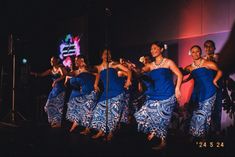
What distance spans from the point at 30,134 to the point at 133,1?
391 centimetres

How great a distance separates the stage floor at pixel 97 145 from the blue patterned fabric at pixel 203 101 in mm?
229

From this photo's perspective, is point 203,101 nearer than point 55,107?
Yes

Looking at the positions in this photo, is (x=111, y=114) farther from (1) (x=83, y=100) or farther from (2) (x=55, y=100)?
(2) (x=55, y=100)

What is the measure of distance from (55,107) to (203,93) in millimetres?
3817

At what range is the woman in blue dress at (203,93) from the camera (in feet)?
18.7

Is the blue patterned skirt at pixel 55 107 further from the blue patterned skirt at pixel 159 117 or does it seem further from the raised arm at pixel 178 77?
the raised arm at pixel 178 77

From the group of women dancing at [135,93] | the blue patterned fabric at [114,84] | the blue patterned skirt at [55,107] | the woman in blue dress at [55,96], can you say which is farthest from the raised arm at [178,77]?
the blue patterned skirt at [55,107]

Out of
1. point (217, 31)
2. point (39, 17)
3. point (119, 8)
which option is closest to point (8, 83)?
point (39, 17)

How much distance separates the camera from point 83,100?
298 inches

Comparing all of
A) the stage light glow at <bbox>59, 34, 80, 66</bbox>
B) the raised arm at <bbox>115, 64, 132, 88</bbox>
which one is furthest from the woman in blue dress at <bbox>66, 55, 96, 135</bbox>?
the stage light glow at <bbox>59, 34, 80, 66</bbox>
